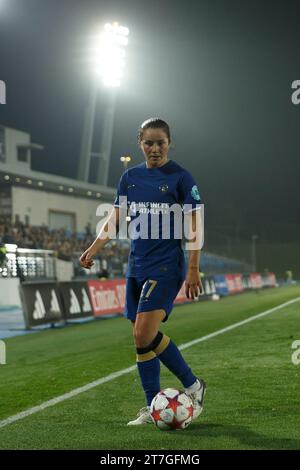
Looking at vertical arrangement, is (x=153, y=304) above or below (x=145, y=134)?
below

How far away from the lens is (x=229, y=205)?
77.0 metres

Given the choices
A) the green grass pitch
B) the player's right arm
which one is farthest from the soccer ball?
the player's right arm

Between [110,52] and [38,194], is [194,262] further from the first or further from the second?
[110,52]

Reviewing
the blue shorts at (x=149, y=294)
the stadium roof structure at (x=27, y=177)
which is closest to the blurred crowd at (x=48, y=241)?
the stadium roof structure at (x=27, y=177)

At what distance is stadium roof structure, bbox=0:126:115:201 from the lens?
132 ft

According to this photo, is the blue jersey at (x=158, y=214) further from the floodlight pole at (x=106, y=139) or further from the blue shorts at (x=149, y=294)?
the floodlight pole at (x=106, y=139)

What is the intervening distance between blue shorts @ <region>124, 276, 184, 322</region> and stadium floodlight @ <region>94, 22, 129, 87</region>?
40.7m

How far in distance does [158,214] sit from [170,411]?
1.47 m

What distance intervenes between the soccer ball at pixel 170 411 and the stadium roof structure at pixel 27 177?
33.9 metres

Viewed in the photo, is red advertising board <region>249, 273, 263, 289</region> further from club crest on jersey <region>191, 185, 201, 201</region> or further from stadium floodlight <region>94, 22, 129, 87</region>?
club crest on jersey <region>191, 185, 201, 201</region>

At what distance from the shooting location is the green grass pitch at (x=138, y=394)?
5176 mm

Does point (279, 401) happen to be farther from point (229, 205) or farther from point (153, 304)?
point (229, 205)
